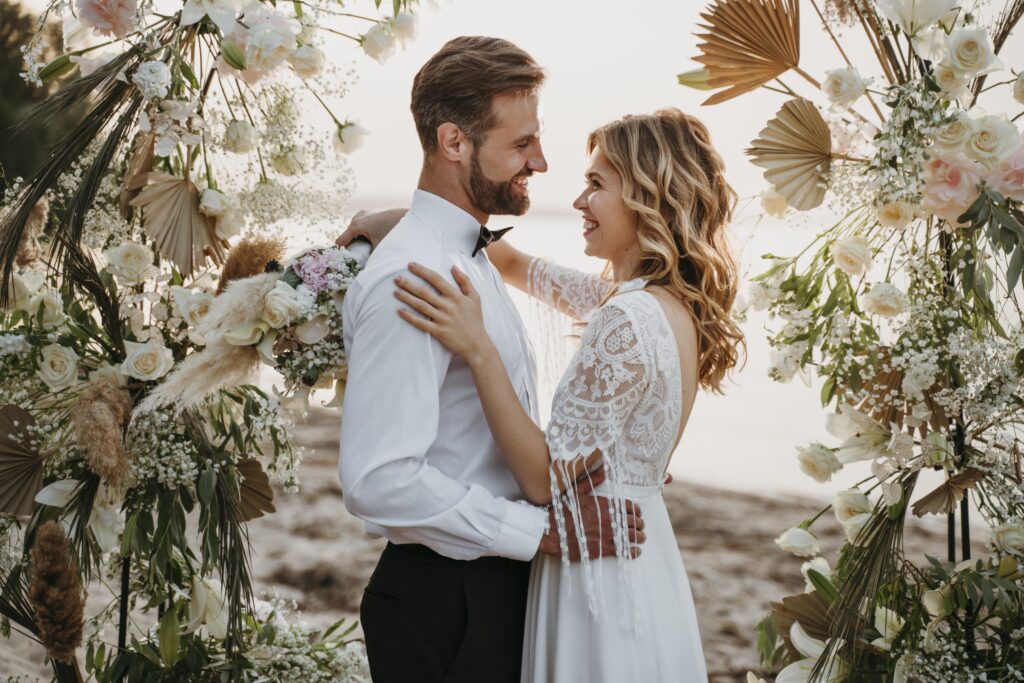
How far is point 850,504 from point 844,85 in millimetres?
930

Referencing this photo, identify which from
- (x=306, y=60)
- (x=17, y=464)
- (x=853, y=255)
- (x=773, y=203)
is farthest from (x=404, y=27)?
(x=17, y=464)

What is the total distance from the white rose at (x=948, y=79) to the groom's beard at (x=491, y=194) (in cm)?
88

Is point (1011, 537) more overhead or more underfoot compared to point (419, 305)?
more underfoot

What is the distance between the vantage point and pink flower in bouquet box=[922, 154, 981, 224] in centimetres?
195

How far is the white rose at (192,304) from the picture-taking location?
191cm

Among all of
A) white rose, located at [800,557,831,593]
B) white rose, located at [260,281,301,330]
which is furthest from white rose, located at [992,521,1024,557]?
white rose, located at [260,281,301,330]

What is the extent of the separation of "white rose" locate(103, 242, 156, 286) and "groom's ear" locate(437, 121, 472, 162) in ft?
2.17

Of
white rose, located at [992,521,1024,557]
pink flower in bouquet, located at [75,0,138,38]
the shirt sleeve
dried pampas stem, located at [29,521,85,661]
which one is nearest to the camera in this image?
the shirt sleeve

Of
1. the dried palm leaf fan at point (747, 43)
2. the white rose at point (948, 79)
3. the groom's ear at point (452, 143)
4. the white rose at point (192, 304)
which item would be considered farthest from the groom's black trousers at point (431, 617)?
the white rose at point (948, 79)

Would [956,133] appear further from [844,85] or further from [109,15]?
[109,15]

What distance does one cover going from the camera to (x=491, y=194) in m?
1.83

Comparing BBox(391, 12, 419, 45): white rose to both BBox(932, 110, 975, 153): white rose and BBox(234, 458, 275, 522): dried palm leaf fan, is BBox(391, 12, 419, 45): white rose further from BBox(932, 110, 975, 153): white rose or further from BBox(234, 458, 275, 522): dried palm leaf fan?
BBox(932, 110, 975, 153): white rose

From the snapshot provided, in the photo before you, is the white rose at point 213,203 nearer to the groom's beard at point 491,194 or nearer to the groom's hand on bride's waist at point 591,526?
the groom's beard at point 491,194

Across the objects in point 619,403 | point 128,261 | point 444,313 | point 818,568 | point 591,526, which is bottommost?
point 818,568
